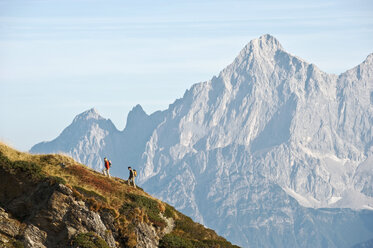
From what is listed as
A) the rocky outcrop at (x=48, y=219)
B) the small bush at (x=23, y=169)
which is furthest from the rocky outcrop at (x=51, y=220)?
the small bush at (x=23, y=169)

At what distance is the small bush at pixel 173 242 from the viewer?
211ft

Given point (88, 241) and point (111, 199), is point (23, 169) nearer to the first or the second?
point (111, 199)

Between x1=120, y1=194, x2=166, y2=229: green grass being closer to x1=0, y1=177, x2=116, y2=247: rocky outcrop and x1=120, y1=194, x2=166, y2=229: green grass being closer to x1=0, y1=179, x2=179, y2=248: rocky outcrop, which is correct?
x1=0, y1=179, x2=179, y2=248: rocky outcrop

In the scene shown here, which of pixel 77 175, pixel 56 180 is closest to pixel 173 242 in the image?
pixel 77 175

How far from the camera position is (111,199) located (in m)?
65.7

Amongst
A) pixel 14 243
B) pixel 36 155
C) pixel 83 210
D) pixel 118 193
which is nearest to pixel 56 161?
pixel 36 155

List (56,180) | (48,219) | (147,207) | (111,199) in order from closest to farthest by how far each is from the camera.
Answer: (48,219)
(56,180)
(111,199)
(147,207)

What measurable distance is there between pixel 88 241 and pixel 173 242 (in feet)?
34.5

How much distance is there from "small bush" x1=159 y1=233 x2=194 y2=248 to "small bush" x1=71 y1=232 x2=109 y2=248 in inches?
321

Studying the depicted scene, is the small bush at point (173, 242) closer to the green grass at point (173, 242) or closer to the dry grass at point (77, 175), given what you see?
the green grass at point (173, 242)

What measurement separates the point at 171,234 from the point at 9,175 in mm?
15991

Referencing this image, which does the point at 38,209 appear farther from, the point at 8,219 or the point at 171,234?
the point at 171,234

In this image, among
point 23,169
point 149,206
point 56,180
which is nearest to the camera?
point 56,180

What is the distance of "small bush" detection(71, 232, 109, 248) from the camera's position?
184 feet
